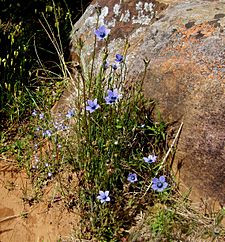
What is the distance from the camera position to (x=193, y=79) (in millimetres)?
2912

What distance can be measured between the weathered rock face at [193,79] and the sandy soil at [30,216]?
2.87 ft

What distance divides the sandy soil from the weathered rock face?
875mm

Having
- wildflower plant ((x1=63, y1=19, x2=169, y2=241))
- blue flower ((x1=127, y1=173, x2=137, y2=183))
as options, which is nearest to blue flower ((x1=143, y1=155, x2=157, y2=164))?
wildflower plant ((x1=63, y1=19, x2=169, y2=241))

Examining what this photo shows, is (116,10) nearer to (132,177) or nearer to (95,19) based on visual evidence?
(95,19)

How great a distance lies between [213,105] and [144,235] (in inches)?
37.1

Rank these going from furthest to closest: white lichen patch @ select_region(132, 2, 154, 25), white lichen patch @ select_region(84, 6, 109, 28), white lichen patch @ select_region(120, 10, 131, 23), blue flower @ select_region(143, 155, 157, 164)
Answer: white lichen patch @ select_region(84, 6, 109, 28) → white lichen patch @ select_region(120, 10, 131, 23) → white lichen patch @ select_region(132, 2, 154, 25) → blue flower @ select_region(143, 155, 157, 164)

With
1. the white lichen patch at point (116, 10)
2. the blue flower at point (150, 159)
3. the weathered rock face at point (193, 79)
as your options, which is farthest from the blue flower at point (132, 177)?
the white lichen patch at point (116, 10)

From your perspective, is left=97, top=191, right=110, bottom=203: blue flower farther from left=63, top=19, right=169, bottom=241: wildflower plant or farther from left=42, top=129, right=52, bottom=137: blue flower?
left=42, top=129, right=52, bottom=137: blue flower

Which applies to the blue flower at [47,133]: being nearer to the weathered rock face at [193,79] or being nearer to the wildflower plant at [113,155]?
the wildflower plant at [113,155]

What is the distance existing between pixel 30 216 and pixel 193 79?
4.77 feet

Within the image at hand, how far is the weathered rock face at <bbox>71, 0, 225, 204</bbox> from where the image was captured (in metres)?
2.84

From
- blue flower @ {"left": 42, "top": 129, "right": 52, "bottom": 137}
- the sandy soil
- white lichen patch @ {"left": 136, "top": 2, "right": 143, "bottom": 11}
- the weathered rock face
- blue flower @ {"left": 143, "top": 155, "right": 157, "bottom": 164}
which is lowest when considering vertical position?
the sandy soil

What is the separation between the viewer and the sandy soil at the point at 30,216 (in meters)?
2.92

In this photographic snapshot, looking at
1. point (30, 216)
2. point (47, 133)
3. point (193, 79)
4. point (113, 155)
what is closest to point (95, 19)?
point (47, 133)
